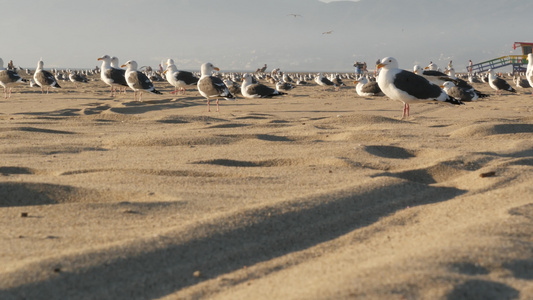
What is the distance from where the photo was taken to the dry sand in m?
2.40

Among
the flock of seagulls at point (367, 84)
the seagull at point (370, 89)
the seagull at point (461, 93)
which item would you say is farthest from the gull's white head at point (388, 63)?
the seagull at point (370, 89)

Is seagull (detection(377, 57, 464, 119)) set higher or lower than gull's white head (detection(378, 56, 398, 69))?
lower

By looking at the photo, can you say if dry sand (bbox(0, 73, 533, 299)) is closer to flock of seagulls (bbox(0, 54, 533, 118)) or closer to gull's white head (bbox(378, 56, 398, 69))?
flock of seagulls (bbox(0, 54, 533, 118))

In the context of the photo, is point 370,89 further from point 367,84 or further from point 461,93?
point 461,93

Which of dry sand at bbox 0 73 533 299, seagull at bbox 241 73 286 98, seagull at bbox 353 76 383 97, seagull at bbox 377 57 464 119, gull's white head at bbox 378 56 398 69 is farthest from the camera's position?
seagull at bbox 241 73 286 98

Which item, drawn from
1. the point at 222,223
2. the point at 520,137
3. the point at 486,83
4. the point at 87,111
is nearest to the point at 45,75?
the point at 87,111

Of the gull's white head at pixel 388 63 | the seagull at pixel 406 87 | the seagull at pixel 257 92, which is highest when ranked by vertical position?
the gull's white head at pixel 388 63

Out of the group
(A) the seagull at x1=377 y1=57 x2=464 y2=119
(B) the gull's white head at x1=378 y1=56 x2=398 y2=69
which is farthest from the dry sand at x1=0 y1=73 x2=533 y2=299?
(B) the gull's white head at x1=378 y1=56 x2=398 y2=69

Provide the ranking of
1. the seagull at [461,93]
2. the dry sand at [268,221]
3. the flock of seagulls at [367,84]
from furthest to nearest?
the seagull at [461,93] → the flock of seagulls at [367,84] → the dry sand at [268,221]

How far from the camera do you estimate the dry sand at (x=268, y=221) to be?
94.4 inches

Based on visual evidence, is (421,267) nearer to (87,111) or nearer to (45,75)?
(87,111)

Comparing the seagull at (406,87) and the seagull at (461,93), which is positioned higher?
the seagull at (406,87)

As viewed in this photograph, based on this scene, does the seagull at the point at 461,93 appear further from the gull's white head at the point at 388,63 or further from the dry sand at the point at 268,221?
the dry sand at the point at 268,221

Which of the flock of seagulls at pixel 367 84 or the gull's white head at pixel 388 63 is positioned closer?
the flock of seagulls at pixel 367 84
